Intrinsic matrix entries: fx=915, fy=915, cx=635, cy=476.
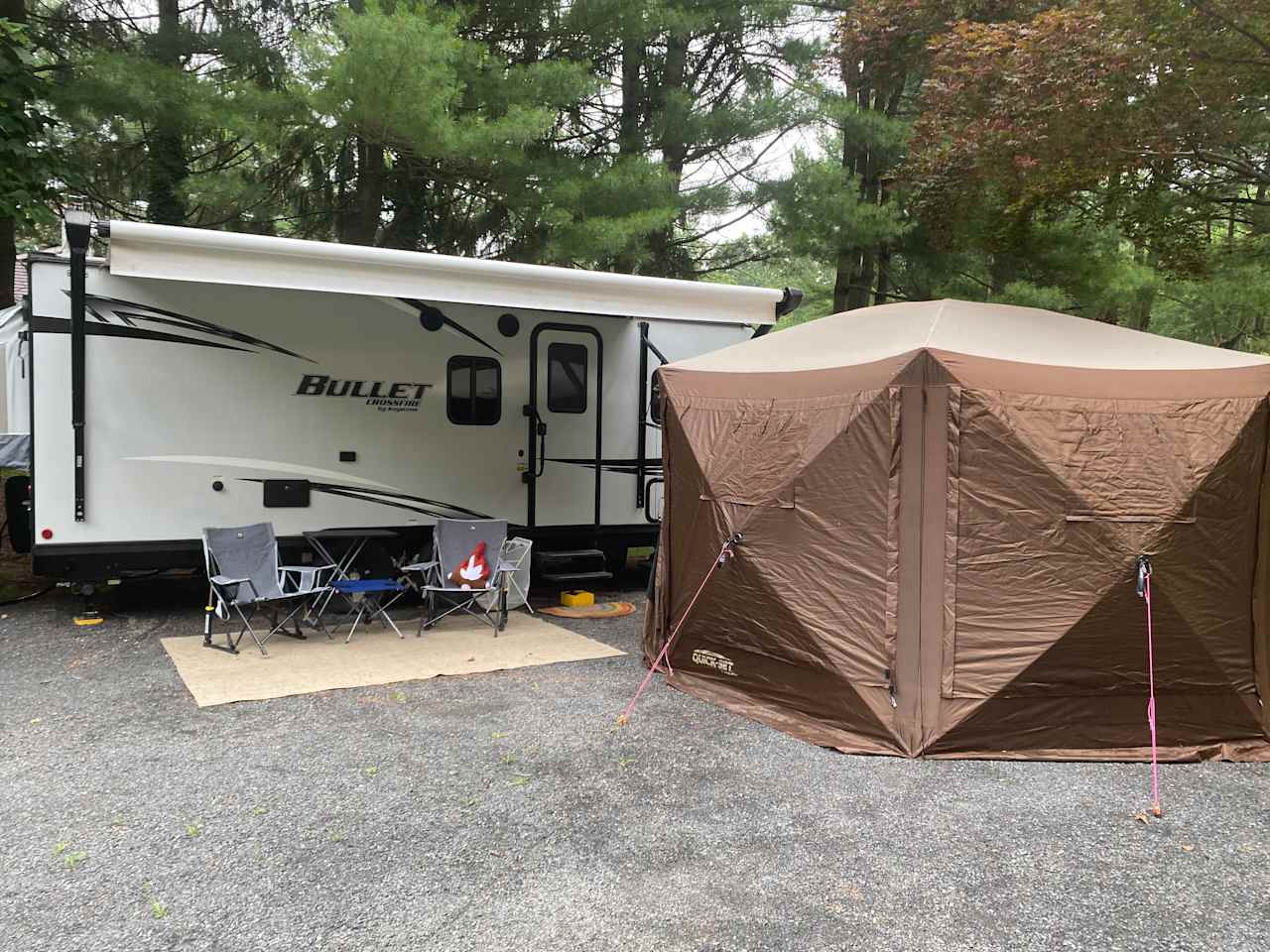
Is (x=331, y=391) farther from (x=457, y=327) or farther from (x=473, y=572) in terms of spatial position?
(x=473, y=572)

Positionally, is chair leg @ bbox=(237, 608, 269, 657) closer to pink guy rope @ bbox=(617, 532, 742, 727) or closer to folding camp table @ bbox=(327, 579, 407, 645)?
folding camp table @ bbox=(327, 579, 407, 645)

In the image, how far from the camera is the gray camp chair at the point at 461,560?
633 cm

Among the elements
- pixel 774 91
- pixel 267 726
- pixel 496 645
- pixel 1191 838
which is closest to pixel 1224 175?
pixel 774 91

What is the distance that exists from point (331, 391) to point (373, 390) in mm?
295

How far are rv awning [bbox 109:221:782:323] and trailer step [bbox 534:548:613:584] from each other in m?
2.00

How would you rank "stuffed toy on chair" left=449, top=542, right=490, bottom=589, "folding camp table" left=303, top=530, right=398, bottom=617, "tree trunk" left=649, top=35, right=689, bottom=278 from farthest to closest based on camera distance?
"tree trunk" left=649, top=35, right=689, bottom=278 < "folding camp table" left=303, top=530, right=398, bottom=617 < "stuffed toy on chair" left=449, top=542, right=490, bottom=589

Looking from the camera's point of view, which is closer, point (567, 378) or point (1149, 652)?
point (1149, 652)

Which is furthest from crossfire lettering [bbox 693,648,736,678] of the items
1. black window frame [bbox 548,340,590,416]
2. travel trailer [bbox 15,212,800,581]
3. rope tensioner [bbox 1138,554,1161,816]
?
black window frame [bbox 548,340,590,416]

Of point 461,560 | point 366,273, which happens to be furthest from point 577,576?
point 366,273

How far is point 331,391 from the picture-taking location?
6586 mm

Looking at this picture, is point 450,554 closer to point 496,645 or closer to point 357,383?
point 496,645

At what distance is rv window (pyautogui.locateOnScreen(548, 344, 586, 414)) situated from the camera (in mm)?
7406

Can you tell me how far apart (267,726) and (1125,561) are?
4.06 metres

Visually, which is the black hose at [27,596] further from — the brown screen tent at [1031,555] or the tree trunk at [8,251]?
the brown screen tent at [1031,555]
